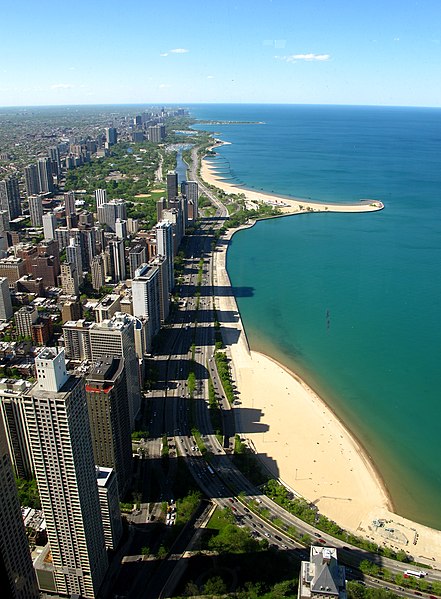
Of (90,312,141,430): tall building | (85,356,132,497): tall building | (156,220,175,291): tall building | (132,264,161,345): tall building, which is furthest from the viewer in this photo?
(156,220,175,291): tall building

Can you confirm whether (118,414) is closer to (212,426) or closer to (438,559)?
(212,426)

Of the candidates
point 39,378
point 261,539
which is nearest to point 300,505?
point 261,539

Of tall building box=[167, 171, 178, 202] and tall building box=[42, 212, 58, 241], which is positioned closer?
tall building box=[42, 212, 58, 241]

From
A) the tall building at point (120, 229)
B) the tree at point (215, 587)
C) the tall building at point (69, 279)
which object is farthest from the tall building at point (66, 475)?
the tall building at point (120, 229)

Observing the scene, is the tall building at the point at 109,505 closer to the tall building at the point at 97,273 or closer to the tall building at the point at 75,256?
the tall building at the point at 97,273

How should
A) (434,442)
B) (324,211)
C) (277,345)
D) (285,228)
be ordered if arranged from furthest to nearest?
(324,211)
(285,228)
(277,345)
(434,442)

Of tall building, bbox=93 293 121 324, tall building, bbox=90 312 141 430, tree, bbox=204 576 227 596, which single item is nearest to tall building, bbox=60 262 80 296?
tall building, bbox=93 293 121 324

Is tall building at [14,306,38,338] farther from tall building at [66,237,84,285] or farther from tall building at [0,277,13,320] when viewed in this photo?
tall building at [66,237,84,285]
